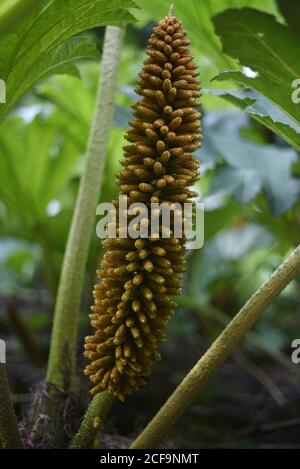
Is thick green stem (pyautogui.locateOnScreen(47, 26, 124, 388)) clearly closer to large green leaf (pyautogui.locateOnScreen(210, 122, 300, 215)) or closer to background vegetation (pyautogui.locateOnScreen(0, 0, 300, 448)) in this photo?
background vegetation (pyautogui.locateOnScreen(0, 0, 300, 448))

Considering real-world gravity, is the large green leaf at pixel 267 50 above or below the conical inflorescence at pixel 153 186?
above

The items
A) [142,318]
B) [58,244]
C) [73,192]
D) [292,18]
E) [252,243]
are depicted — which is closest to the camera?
[142,318]

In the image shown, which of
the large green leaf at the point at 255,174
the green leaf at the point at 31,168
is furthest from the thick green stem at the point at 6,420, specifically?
the green leaf at the point at 31,168

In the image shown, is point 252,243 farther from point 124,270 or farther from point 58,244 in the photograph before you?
point 124,270

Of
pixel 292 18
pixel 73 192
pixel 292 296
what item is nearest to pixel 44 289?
pixel 73 192

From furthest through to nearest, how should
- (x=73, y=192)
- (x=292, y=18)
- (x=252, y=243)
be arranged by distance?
1. (x=252, y=243)
2. (x=73, y=192)
3. (x=292, y=18)

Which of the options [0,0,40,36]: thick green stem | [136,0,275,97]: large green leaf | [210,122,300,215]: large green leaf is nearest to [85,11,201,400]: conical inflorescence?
[0,0,40,36]: thick green stem

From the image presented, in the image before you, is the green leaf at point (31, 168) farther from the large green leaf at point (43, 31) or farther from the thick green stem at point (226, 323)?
the large green leaf at point (43, 31)
